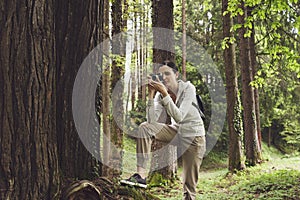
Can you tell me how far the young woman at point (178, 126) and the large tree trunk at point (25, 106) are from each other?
1566 mm

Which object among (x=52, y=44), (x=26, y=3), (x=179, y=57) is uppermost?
(x=179, y=57)

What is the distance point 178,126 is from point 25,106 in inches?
96.1

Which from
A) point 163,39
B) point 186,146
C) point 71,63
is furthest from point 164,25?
point 71,63

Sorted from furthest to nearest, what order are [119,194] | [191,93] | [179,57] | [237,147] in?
[179,57]
[237,147]
[191,93]
[119,194]

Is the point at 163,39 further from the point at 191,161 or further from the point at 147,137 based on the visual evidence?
the point at 147,137

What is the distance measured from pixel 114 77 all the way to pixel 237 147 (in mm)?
5032

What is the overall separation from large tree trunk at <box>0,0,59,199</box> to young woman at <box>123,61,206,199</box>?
1566 mm

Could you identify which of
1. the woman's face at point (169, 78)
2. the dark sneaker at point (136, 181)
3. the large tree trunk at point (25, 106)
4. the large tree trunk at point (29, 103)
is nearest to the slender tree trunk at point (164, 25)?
the woman's face at point (169, 78)

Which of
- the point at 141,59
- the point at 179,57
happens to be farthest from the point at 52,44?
the point at 141,59

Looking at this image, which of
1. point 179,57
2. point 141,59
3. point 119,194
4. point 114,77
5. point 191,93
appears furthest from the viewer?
point 141,59

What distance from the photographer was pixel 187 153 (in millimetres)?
5445

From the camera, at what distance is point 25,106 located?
141 inches

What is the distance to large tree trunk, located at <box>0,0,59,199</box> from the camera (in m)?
3.53

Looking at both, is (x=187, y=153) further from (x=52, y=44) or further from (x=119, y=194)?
(x=52, y=44)
